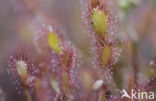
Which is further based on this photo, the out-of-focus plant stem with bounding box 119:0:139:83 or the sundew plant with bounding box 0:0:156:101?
the out-of-focus plant stem with bounding box 119:0:139:83

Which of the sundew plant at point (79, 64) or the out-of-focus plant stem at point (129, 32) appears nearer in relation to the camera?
the sundew plant at point (79, 64)

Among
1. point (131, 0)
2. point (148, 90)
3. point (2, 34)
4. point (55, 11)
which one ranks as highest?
point (55, 11)

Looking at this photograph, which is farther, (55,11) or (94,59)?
(55,11)

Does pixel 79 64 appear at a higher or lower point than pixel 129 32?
lower

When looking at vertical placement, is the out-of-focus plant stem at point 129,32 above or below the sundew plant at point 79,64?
above

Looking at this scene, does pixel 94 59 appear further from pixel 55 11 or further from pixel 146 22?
pixel 55 11

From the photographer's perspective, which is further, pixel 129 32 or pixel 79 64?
pixel 129 32

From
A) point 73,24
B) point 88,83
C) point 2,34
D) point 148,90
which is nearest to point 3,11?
point 2,34

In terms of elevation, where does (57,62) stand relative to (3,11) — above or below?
below

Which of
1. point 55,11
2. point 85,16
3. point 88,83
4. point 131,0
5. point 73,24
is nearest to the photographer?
point 85,16

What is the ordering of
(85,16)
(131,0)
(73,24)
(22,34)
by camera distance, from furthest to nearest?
(73,24) < (22,34) < (131,0) < (85,16)

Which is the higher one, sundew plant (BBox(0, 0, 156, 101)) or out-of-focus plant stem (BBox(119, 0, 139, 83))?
out-of-focus plant stem (BBox(119, 0, 139, 83))
